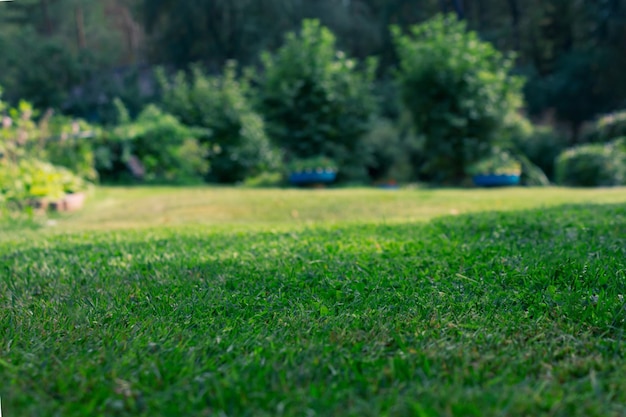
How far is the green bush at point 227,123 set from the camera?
10.2 m

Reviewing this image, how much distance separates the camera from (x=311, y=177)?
8.80 meters

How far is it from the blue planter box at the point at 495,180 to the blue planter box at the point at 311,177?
2.57 m

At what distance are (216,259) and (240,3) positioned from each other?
1684 centimetres

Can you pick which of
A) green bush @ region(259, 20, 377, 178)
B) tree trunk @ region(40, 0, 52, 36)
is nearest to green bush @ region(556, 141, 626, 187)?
green bush @ region(259, 20, 377, 178)

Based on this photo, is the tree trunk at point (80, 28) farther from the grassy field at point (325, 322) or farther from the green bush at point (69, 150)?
the grassy field at point (325, 322)

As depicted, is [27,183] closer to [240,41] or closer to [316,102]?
[316,102]

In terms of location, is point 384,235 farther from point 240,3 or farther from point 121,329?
point 240,3

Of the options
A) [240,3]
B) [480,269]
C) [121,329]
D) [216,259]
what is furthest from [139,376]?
[240,3]

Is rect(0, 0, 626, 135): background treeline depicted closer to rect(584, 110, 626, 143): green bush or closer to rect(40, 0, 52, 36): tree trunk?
rect(40, 0, 52, 36): tree trunk

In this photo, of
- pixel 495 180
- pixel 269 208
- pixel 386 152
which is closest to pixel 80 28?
pixel 386 152

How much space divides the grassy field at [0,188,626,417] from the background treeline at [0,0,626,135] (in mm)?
11898

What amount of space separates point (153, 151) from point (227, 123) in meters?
1.98

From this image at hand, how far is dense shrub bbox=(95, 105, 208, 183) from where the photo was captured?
30.9ft

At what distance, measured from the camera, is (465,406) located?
107 centimetres
